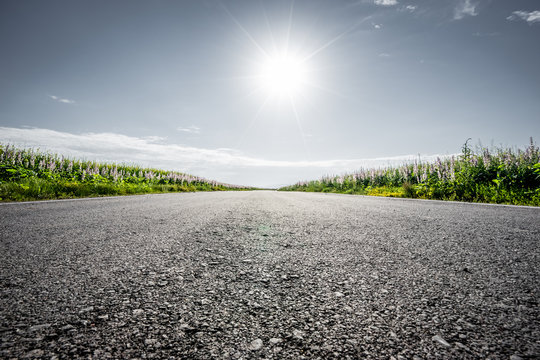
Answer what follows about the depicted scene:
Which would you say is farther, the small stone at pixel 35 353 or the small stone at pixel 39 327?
the small stone at pixel 39 327

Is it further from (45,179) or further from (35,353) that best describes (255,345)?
(45,179)

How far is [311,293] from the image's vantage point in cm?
157

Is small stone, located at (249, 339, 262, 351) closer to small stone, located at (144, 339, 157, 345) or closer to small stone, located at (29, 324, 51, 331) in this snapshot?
small stone, located at (144, 339, 157, 345)

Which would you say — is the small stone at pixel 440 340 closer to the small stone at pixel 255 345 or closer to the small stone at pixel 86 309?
the small stone at pixel 255 345

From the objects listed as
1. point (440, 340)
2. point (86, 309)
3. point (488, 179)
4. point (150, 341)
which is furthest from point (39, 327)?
point (488, 179)

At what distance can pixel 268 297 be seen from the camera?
1.52 metres

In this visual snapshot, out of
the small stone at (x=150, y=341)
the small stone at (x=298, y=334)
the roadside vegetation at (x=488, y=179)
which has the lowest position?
the small stone at (x=150, y=341)

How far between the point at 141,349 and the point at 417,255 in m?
2.33

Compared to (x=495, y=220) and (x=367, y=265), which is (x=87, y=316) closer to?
(x=367, y=265)

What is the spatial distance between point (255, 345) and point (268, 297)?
1.46ft

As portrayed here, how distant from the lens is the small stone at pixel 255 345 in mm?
1057

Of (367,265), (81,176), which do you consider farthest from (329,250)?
(81,176)

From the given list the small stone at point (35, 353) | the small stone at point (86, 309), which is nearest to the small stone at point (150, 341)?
the small stone at point (35, 353)

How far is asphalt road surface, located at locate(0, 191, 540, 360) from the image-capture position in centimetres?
106
